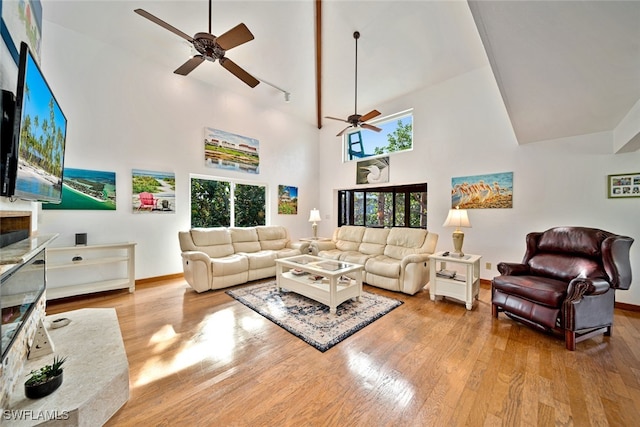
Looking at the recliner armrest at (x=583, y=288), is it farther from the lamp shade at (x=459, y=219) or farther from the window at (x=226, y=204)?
the window at (x=226, y=204)

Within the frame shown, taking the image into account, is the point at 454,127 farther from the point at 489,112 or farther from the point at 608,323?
the point at 608,323

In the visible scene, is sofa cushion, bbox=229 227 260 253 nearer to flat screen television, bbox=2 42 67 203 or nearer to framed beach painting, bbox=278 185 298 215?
framed beach painting, bbox=278 185 298 215

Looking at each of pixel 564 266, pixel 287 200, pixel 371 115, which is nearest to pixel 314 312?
pixel 564 266

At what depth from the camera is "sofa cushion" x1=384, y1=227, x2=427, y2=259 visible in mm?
3988

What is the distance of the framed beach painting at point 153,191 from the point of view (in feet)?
12.9

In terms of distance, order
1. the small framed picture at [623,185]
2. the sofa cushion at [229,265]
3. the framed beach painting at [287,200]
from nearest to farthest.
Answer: the small framed picture at [623,185] → the sofa cushion at [229,265] → the framed beach painting at [287,200]

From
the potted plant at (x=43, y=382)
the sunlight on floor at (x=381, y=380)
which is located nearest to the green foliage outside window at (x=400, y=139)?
the sunlight on floor at (x=381, y=380)

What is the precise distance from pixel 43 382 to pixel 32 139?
1389 mm

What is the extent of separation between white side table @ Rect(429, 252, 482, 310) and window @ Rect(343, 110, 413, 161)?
8.91 ft

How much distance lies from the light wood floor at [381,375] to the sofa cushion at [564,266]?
619 mm

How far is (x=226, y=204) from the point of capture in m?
5.14

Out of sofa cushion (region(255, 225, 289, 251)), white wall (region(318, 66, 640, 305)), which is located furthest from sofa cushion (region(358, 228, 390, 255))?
sofa cushion (region(255, 225, 289, 251))

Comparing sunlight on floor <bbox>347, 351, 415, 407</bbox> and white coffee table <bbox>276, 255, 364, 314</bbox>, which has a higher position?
white coffee table <bbox>276, 255, 364, 314</bbox>

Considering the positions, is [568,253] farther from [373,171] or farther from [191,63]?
[191,63]
